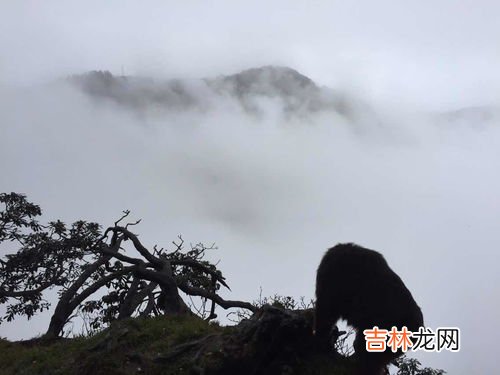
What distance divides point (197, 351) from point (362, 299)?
2.04 metres

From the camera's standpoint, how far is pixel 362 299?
6.64 m

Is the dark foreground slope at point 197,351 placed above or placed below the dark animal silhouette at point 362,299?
below

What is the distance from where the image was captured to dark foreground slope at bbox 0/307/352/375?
6234 mm

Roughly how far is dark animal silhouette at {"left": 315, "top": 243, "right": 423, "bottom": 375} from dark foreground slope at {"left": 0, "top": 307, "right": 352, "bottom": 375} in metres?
0.30

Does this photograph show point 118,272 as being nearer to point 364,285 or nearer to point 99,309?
point 99,309

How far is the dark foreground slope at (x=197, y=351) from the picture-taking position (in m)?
6.23

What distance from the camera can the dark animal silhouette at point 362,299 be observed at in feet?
20.3

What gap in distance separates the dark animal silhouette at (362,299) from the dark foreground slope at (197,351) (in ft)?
0.99

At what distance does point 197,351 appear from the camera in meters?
6.64

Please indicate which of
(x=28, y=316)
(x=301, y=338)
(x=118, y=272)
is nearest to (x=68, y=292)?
(x=118, y=272)

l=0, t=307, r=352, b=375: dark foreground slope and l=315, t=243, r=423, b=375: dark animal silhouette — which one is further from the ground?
l=315, t=243, r=423, b=375: dark animal silhouette

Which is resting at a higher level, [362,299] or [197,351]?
[362,299]

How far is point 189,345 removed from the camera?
6812 millimetres

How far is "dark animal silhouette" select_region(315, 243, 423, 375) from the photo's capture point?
618cm
